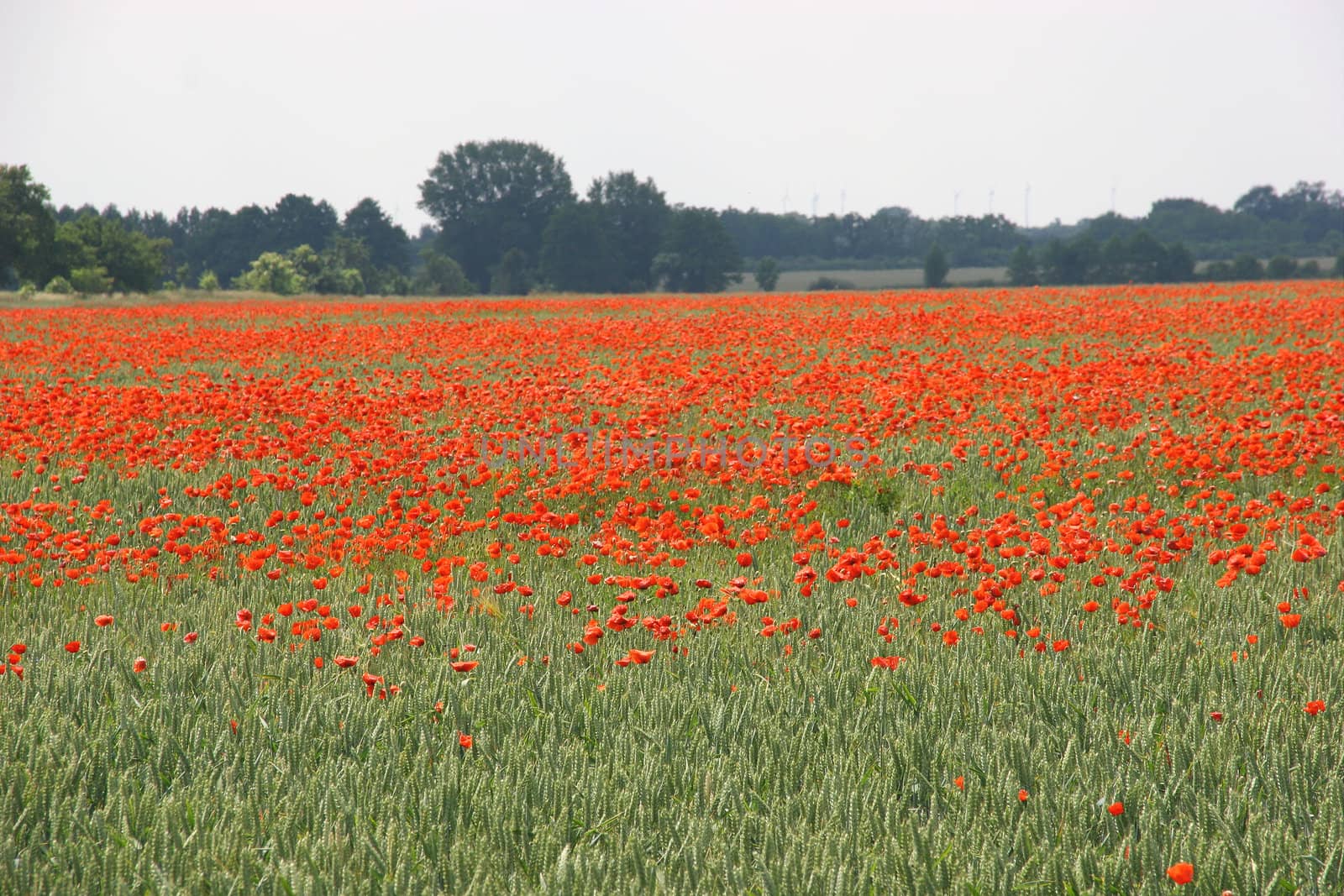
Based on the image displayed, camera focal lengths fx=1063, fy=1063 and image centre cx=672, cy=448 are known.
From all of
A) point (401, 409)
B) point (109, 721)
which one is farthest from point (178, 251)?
point (109, 721)

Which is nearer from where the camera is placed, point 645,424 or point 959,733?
point 959,733

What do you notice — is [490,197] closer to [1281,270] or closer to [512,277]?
[512,277]

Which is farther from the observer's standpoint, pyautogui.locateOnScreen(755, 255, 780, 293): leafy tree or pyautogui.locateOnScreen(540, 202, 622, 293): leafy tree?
pyautogui.locateOnScreen(540, 202, 622, 293): leafy tree

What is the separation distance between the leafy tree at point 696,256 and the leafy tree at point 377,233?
25.1 metres

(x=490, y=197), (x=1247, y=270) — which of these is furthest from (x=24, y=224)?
(x=1247, y=270)

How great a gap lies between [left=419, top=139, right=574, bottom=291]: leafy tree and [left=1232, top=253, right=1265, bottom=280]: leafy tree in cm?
5025

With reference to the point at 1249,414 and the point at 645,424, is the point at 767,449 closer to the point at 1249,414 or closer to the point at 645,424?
the point at 645,424

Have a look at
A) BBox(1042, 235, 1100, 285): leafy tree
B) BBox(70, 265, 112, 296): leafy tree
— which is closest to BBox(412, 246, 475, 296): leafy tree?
BBox(70, 265, 112, 296): leafy tree

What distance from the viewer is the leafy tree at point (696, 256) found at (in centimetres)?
7375

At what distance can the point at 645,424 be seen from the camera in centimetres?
941

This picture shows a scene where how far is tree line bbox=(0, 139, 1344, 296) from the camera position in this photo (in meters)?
48.8

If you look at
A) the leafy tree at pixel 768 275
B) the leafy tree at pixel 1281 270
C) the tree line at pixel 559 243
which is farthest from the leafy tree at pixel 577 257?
the leafy tree at pixel 1281 270

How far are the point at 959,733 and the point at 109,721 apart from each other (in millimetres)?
2896

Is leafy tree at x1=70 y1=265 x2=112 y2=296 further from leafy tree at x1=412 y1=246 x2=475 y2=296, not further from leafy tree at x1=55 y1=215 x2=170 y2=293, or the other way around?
leafy tree at x1=412 y1=246 x2=475 y2=296
